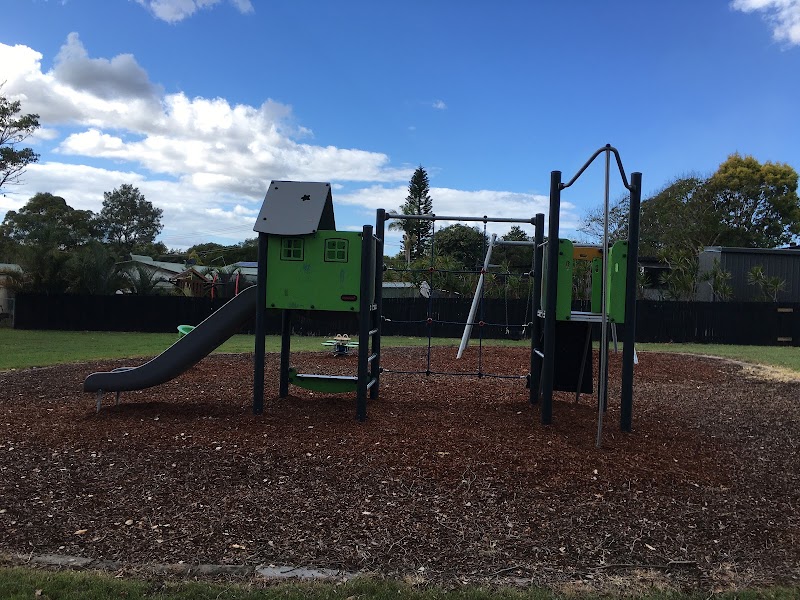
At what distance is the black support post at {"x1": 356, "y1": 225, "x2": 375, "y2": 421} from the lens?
254 inches

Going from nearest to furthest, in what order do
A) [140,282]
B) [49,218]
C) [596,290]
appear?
[596,290] → [140,282] → [49,218]

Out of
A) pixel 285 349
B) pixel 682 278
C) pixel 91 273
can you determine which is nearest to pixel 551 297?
pixel 285 349

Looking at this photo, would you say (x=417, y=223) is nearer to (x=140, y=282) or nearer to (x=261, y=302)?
(x=140, y=282)

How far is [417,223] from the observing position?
5688 cm

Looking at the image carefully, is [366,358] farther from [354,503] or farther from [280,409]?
[354,503]

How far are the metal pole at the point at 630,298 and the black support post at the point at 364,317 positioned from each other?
2.49m

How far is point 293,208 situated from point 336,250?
65cm

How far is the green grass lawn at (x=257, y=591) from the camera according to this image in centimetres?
299

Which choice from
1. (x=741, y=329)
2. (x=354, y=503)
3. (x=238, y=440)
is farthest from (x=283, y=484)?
(x=741, y=329)

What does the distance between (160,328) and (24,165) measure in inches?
390

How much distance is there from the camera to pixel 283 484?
4613 mm

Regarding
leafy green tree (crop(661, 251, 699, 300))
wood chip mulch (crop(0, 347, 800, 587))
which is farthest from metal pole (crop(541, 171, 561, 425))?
leafy green tree (crop(661, 251, 699, 300))

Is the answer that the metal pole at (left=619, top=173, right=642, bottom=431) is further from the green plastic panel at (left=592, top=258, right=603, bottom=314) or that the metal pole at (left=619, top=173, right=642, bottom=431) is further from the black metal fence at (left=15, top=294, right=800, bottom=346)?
the black metal fence at (left=15, top=294, right=800, bottom=346)

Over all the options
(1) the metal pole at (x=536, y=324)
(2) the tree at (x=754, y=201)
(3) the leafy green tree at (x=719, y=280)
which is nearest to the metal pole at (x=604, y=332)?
(1) the metal pole at (x=536, y=324)
